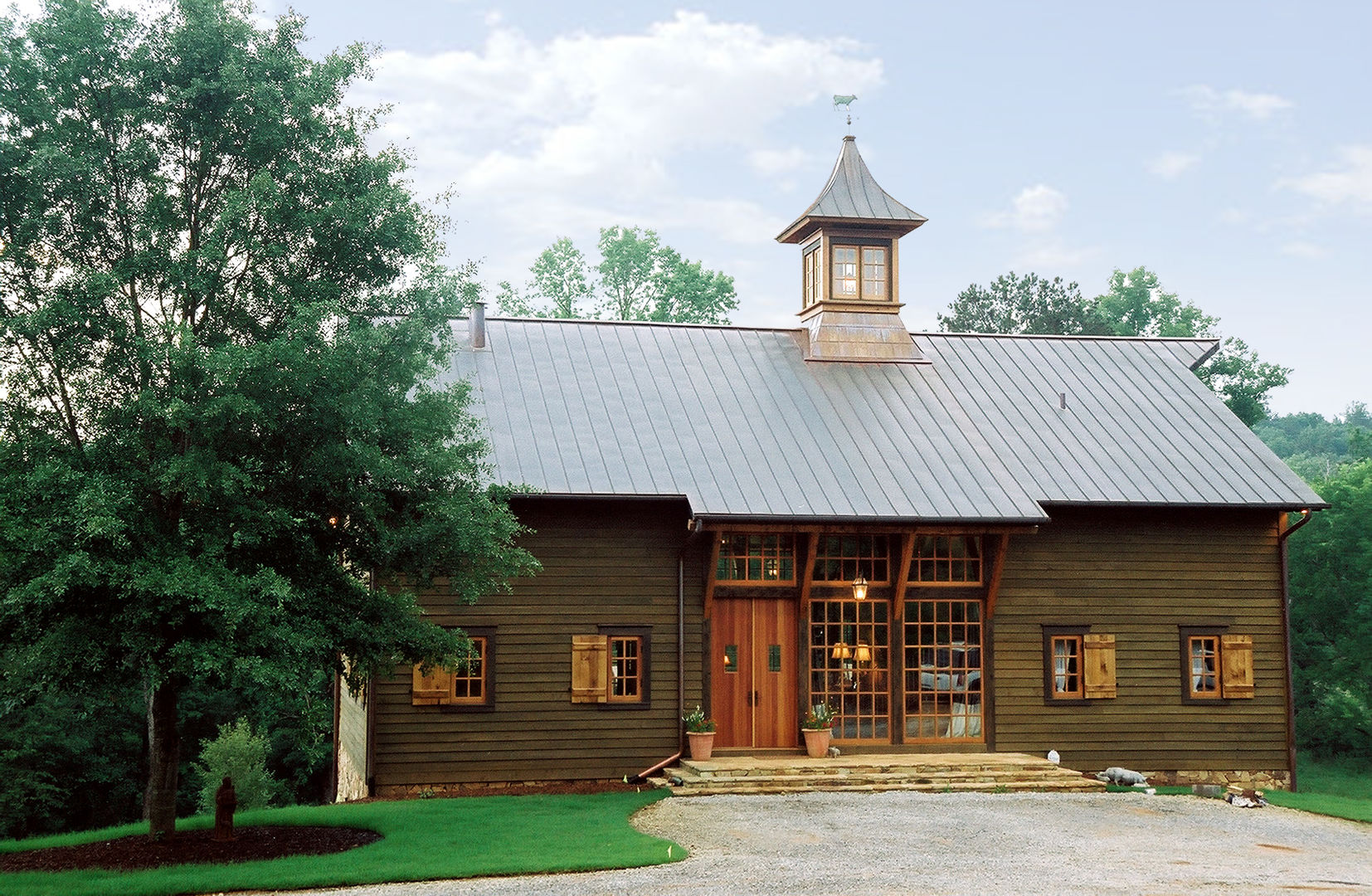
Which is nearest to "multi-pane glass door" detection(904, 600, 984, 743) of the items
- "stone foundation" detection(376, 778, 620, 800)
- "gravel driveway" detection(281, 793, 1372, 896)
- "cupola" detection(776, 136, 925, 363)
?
"gravel driveway" detection(281, 793, 1372, 896)

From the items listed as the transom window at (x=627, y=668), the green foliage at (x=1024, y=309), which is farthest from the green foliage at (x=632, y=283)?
the transom window at (x=627, y=668)

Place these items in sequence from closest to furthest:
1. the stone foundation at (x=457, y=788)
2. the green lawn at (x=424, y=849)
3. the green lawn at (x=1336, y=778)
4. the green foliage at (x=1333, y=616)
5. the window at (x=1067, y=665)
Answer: the green lawn at (x=424, y=849) < the stone foundation at (x=457, y=788) < the window at (x=1067, y=665) < the green lawn at (x=1336, y=778) < the green foliage at (x=1333, y=616)

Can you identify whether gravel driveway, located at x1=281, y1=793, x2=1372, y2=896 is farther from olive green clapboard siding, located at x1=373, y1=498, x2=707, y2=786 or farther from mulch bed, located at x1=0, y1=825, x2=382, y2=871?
mulch bed, located at x1=0, y1=825, x2=382, y2=871

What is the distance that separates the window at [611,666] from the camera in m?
16.4

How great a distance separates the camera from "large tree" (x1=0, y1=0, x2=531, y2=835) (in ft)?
35.7

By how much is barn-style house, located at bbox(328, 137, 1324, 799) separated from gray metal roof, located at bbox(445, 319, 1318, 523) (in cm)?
6

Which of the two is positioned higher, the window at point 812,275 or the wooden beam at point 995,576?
the window at point 812,275

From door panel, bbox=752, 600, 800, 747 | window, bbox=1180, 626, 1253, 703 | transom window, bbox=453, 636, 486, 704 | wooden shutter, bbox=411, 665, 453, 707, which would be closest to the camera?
wooden shutter, bbox=411, 665, 453, 707

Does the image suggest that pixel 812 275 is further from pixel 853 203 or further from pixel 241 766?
pixel 241 766

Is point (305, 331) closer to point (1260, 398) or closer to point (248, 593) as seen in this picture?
point (248, 593)

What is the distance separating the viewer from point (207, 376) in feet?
36.6

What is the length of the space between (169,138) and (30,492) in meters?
3.76

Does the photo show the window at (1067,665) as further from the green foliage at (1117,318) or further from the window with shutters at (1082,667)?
the green foliage at (1117,318)

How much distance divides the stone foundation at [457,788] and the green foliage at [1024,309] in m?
28.3
